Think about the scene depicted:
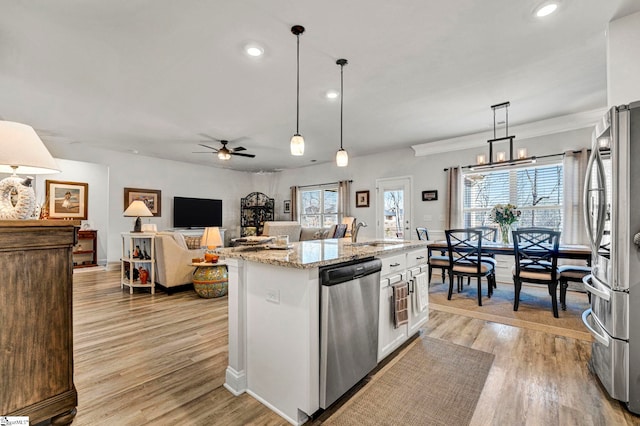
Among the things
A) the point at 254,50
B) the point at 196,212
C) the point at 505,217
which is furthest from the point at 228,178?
the point at 505,217

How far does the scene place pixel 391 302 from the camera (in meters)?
2.35

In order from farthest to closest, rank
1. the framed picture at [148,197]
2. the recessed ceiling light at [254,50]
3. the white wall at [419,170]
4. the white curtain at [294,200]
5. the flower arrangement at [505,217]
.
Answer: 1. the white curtain at [294,200]
2. the framed picture at [148,197]
3. the white wall at [419,170]
4. the flower arrangement at [505,217]
5. the recessed ceiling light at [254,50]

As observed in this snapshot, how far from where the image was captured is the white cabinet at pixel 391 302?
2.27 metres

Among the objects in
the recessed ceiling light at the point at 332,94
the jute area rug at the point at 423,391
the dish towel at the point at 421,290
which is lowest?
the jute area rug at the point at 423,391

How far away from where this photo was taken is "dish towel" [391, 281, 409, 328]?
2.36 m

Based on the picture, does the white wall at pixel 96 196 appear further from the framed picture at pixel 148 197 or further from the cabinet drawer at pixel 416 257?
the cabinet drawer at pixel 416 257

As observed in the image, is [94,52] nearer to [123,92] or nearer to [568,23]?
[123,92]

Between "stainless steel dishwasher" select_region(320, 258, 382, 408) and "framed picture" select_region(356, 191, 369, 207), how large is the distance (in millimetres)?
5184

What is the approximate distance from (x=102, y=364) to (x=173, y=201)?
593cm

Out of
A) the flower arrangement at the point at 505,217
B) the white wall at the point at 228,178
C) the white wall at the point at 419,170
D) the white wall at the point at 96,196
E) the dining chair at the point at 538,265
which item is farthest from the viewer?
the white wall at the point at 96,196

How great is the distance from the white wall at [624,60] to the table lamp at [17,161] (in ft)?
12.5

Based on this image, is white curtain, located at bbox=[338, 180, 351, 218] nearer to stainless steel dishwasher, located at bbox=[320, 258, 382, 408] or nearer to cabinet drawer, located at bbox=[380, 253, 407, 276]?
cabinet drawer, located at bbox=[380, 253, 407, 276]

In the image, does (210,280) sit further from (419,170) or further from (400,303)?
(419,170)

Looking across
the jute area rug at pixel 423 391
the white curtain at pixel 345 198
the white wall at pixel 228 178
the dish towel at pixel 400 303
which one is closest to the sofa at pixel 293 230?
the white curtain at pixel 345 198
